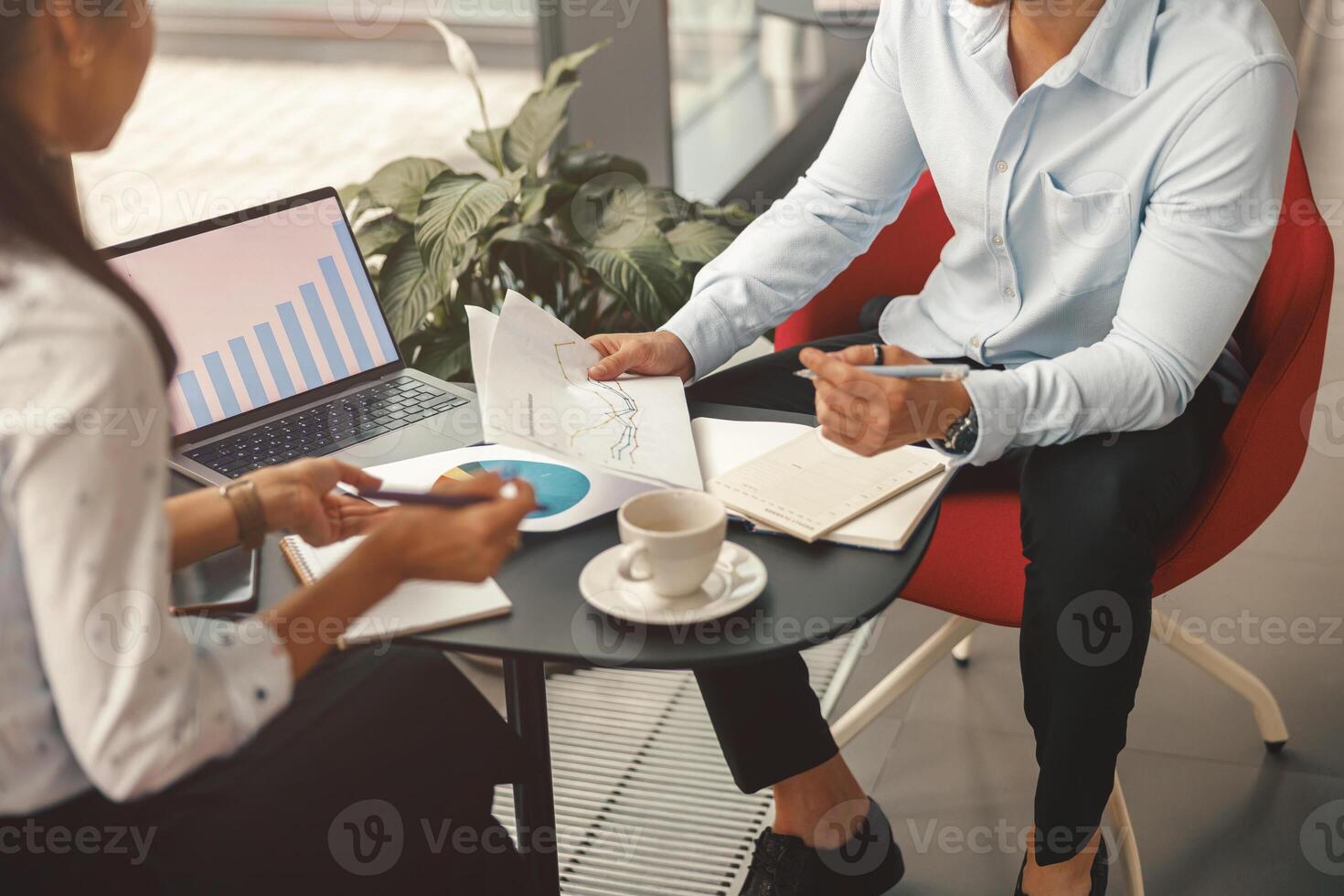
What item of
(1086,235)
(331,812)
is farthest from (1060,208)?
(331,812)

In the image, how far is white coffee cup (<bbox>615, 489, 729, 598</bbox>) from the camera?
1071 mm

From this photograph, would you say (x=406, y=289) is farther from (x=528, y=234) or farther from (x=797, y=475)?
(x=797, y=475)

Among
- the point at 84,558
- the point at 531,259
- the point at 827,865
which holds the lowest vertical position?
the point at 827,865

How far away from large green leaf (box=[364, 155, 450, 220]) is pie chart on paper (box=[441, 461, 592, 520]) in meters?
1.05

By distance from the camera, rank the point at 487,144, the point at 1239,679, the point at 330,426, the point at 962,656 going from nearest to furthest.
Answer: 1. the point at 330,426
2. the point at 1239,679
3. the point at 962,656
4. the point at 487,144

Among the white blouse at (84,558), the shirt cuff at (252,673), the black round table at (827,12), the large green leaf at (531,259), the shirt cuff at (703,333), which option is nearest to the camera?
the white blouse at (84,558)

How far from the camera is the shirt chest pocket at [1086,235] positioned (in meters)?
1.59

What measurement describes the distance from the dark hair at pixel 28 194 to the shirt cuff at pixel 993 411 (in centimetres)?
87

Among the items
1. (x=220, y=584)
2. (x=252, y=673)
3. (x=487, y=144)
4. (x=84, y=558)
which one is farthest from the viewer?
(x=487, y=144)

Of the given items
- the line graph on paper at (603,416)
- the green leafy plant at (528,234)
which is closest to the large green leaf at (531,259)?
the green leafy plant at (528,234)

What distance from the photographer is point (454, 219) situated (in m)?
2.13

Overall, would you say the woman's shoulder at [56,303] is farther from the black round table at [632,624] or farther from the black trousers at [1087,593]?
the black trousers at [1087,593]

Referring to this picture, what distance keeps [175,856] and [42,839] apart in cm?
10

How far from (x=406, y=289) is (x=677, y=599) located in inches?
48.9
